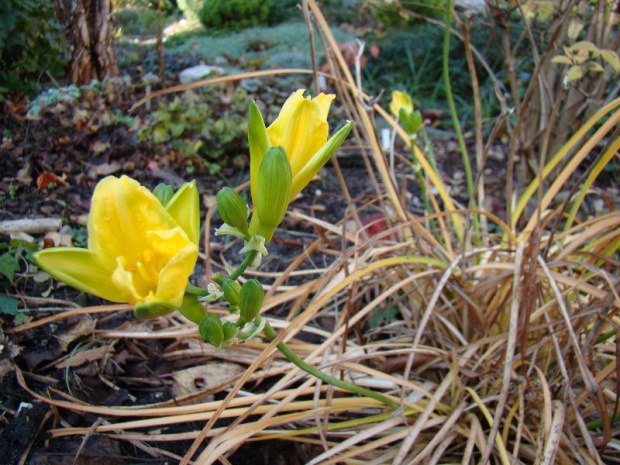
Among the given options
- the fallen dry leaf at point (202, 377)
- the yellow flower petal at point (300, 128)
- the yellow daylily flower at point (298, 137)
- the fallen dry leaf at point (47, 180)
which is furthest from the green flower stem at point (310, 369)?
the fallen dry leaf at point (47, 180)

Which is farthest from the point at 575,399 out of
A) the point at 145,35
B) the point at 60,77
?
the point at 145,35

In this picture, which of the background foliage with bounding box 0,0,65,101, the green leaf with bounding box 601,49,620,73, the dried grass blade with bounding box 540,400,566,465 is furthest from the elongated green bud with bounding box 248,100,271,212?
the background foliage with bounding box 0,0,65,101

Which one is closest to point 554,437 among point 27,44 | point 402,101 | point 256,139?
point 256,139

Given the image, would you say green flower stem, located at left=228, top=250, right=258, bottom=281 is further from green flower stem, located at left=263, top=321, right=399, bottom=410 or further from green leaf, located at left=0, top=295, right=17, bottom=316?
green leaf, located at left=0, top=295, right=17, bottom=316

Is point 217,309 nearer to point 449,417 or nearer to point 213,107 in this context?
point 449,417

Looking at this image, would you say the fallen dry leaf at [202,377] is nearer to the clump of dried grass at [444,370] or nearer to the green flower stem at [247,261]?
the clump of dried grass at [444,370]

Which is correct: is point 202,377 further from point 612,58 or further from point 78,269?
point 612,58
